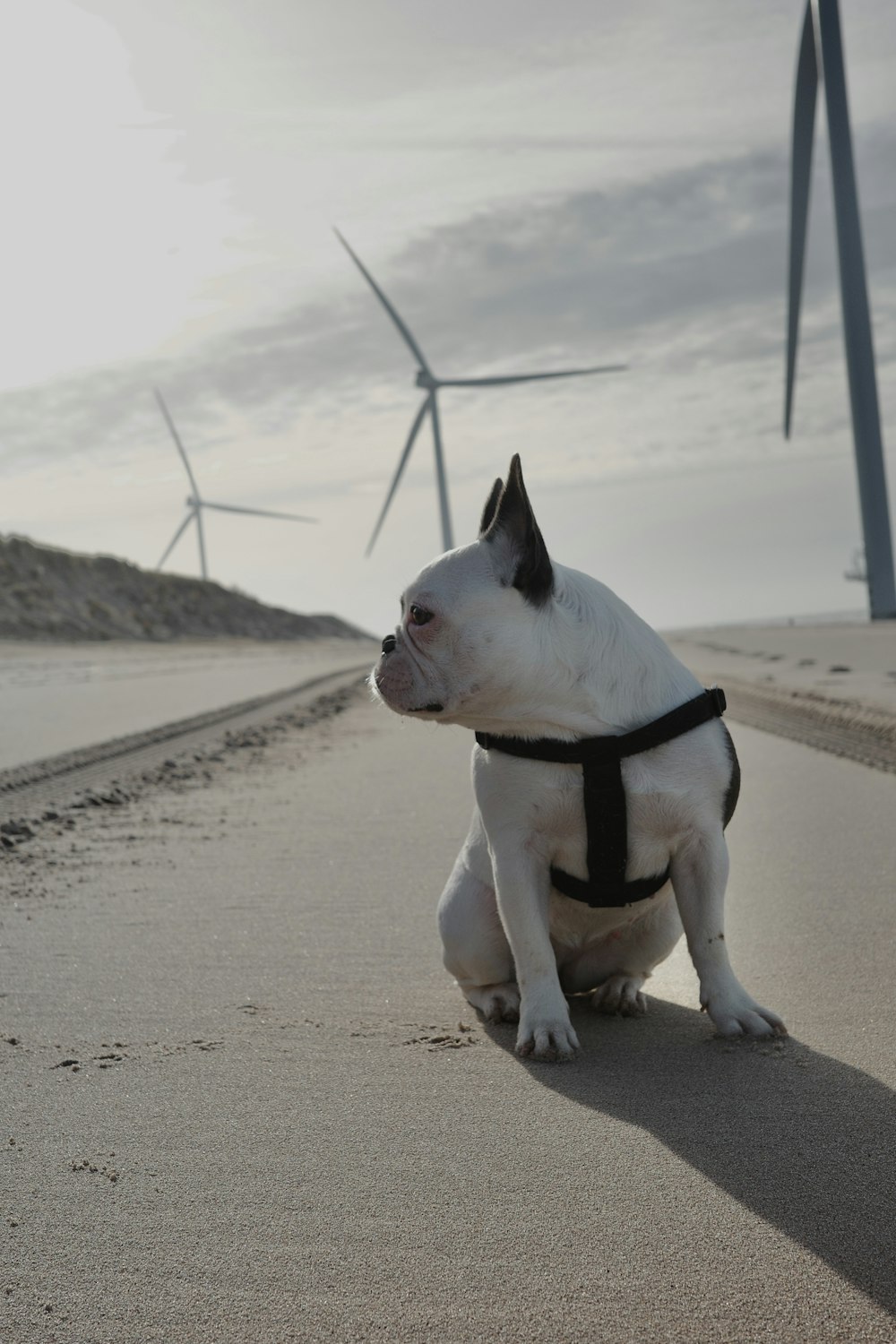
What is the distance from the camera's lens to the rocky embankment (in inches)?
2429

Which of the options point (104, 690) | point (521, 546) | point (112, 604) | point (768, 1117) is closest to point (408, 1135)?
point (768, 1117)

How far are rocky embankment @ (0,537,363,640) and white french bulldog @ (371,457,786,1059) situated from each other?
53.2 meters

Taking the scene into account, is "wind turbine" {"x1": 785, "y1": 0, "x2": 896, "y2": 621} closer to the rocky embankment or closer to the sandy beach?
the sandy beach

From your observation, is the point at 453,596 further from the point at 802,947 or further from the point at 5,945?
the point at 5,945

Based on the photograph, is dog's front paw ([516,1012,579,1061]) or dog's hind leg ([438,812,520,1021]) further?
dog's hind leg ([438,812,520,1021])

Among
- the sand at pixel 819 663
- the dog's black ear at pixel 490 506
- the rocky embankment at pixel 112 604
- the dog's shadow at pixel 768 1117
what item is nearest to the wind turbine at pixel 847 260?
the sand at pixel 819 663

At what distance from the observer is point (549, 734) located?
Answer: 330 centimetres

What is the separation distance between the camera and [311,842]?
647 cm

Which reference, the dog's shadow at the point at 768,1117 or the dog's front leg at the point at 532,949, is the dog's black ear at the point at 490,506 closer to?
the dog's front leg at the point at 532,949

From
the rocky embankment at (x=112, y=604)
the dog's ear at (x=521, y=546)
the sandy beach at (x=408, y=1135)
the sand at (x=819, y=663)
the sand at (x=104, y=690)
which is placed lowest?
the sandy beach at (x=408, y=1135)

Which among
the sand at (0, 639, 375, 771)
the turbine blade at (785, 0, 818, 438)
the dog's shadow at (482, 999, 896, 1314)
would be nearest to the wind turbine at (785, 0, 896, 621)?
the turbine blade at (785, 0, 818, 438)

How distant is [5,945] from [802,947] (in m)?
2.88

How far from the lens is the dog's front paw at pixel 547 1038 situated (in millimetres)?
3266

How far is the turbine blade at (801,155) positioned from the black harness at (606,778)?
32.5 meters
